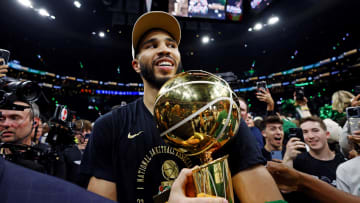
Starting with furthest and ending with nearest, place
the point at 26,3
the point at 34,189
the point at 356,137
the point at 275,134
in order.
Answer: the point at 26,3
the point at 275,134
the point at 356,137
the point at 34,189

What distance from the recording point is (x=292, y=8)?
9.27m

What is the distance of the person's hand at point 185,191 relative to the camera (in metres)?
0.43

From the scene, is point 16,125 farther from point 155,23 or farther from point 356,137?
point 356,137

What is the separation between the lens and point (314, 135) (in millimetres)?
2625

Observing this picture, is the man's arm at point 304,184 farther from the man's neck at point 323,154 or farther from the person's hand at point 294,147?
the man's neck at point 323,154

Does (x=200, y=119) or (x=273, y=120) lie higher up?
(x=273, y=120)

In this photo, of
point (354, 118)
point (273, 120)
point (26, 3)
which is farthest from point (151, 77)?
point (26, 3)

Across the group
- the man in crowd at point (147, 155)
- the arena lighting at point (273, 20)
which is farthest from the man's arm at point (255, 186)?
the arena lighting at point (273, 20)

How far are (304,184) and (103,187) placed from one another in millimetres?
973

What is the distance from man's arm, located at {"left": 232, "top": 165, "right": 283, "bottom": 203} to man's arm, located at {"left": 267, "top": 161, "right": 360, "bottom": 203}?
14 centimetres

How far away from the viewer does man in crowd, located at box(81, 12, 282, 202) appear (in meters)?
0.82

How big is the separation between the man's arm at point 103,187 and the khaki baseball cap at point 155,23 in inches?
31.2

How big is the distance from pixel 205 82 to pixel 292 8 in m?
10.7

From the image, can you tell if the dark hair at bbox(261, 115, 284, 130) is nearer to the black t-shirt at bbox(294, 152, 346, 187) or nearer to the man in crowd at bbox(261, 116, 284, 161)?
the man in crowd at bbox(261, 116, 284, 161)
